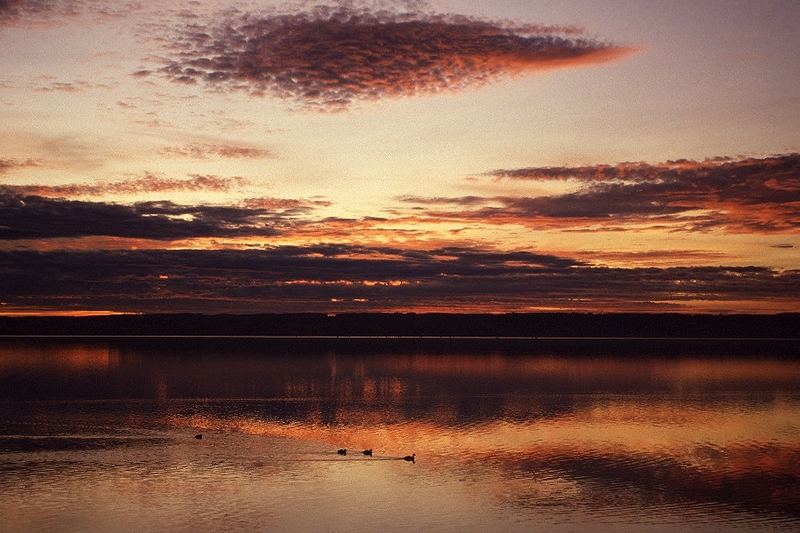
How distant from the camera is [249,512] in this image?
30.9 metres

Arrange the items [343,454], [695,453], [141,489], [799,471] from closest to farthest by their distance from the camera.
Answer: [141,489] → [799,471] → [343,454] → [695,453]

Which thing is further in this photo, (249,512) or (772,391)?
(772,391)

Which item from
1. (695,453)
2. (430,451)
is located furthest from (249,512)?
(695,453)

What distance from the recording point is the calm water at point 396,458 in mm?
30750

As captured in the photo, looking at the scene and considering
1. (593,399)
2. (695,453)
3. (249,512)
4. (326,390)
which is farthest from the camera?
(326,390)

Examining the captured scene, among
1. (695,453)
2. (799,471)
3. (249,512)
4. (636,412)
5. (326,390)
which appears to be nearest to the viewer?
(249,512)

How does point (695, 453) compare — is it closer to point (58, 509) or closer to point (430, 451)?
point (430, 451)

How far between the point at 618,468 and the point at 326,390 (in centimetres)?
4217

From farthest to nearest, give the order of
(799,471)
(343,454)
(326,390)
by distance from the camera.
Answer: (326,390) → (343,454) → (799,471)

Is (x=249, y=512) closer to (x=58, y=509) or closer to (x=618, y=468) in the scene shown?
(x=58, y=509)

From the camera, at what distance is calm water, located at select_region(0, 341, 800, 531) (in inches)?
1211

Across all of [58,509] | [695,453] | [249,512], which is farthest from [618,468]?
[58,509]

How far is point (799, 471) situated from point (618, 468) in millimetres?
8027

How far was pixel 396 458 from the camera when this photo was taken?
41625mm
